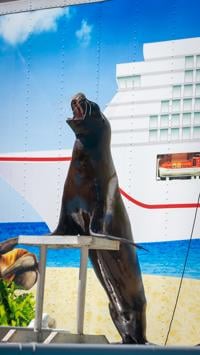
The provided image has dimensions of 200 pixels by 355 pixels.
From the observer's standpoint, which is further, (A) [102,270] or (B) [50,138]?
(B) [50,138]

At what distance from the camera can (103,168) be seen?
406 centimetres

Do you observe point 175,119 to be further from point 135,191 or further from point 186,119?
point 135,191

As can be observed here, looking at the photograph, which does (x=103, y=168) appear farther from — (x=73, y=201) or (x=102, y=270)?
(x=102, y=270)

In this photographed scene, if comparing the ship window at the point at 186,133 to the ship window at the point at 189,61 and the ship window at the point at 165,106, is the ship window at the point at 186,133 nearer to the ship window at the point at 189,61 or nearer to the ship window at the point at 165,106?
the ship window at the point at 165,106

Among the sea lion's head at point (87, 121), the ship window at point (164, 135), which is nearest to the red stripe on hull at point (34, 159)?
the sea lion's head at point (87, 121)

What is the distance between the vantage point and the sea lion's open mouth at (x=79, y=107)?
4140 mm

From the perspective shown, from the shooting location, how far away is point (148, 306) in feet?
12.4

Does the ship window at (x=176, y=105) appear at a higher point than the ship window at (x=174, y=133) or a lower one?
higher

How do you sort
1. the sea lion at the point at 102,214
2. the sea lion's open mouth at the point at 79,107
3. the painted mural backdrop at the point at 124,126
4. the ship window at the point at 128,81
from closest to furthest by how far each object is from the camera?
the painted mural backdrop at the point at 124,126 < the sea lion at the point at 102,214 < the ship window at the point at 128,81 < the sea lion's open mouth at the point at 79,107

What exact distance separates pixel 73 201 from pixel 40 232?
28cm

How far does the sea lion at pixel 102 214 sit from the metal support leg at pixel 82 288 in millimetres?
239

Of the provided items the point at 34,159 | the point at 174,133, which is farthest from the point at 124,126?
the point at 34,159

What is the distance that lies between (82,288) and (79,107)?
Result: 110 cm

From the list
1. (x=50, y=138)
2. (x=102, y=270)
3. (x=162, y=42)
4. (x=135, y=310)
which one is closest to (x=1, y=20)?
(x=50, y=138)
